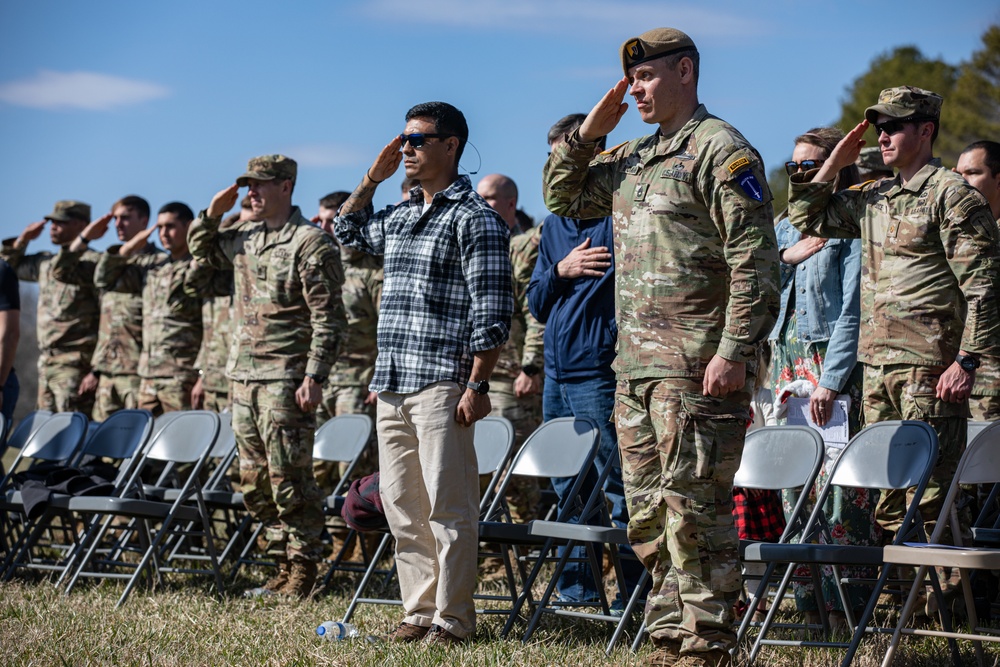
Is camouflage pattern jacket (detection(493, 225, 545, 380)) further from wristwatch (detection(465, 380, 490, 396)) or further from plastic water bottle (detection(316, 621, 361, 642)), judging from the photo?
plastic water bottle (detection(316, 621, 361, 642))

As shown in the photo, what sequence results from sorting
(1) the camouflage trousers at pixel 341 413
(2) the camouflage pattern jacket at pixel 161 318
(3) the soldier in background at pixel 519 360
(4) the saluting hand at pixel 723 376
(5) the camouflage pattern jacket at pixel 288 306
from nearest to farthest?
(4) the saluting hand at pixel 723 376 → (5) the camouflage pattern jacket at pixel 288 306 → (3) the soldier in background at pixel 519 360 → (1) the camouflage trousers at pixel 341 413 → (2) the camouflage pattern jacket at pixel 161 318

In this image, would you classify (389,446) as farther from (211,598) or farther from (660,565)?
(211,598)

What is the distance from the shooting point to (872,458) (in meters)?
4.93

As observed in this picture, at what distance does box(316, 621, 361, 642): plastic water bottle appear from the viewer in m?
5.07

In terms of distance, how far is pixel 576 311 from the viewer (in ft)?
19.4

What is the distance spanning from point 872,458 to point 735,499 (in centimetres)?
98

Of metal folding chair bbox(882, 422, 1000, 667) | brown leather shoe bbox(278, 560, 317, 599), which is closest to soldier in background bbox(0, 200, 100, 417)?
brown leather shoe bbox(278, 560, 317, 599)

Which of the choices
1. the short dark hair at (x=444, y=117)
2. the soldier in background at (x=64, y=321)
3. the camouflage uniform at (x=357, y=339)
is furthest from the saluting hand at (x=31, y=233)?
the short dark hair at (x=444, y=117)

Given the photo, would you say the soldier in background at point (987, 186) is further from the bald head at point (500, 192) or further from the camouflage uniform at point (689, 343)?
the bald head at point (500, 192)

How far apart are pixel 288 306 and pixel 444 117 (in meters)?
2.01

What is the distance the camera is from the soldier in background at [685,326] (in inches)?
162

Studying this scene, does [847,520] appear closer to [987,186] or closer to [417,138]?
[987,186]

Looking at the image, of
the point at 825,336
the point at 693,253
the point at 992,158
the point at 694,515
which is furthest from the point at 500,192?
the point at 694,515

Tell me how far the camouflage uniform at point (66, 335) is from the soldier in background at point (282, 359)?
4.15m
